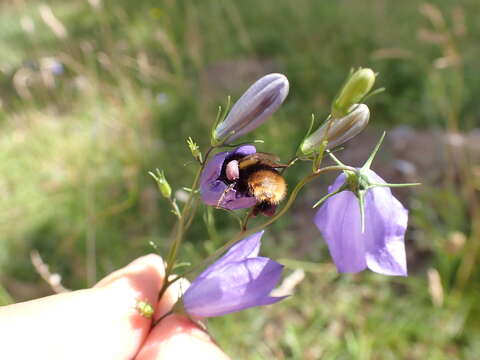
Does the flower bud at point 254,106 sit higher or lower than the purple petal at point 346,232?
higher

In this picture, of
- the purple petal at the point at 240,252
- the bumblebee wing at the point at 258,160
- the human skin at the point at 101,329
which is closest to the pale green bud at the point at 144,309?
the human skin at the point at 101,329

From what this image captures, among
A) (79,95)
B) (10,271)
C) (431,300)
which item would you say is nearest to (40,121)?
(79,95)

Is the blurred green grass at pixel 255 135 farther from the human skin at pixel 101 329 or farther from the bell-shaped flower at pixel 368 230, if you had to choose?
the bell-shaped flower at pixel 368 230

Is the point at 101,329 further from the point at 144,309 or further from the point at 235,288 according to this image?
the point at 235,288

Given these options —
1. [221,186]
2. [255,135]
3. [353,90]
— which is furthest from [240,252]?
[255,135]

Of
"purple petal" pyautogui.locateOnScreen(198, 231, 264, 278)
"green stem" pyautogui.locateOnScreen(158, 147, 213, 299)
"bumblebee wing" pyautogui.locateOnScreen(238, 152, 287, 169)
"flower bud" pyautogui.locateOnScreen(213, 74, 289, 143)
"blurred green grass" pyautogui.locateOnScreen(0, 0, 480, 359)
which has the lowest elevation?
"blurred green grass" pyautogui.locateOnScreen(0, 0, 480, 359)

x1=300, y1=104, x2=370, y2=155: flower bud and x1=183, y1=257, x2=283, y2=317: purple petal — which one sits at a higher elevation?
x1=300, y1=104, x2=370, y2=155: flower bud

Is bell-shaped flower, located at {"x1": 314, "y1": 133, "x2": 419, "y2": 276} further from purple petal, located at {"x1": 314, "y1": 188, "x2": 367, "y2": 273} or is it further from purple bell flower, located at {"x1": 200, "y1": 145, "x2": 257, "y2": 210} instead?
purple bell flower, located at {"x1": 200, "y1": 145, "x2": 257, "y2": 210}

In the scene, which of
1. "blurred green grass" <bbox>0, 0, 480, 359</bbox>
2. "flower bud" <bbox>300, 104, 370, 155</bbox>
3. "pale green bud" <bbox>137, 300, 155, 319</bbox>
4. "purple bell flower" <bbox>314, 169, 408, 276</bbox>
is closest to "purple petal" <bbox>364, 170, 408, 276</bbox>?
"purple bell flower" <bbox>314, 169, 408, 276</bbox>
